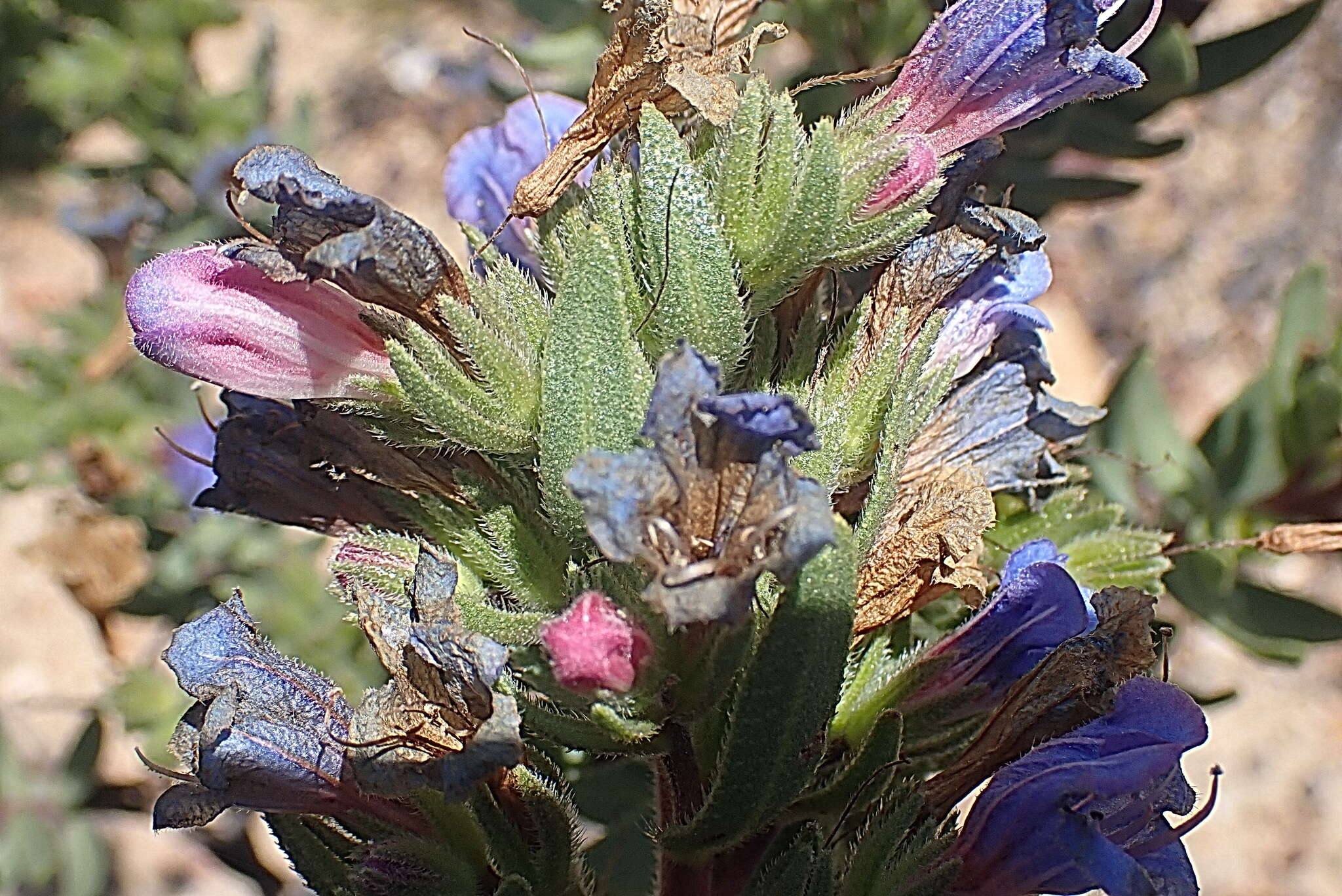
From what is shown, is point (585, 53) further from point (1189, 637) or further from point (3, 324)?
point (3, 324)

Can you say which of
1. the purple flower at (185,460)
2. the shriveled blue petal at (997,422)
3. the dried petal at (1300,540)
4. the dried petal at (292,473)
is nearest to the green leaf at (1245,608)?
the dried petal at (1300,540)

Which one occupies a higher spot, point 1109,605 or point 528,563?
point 1109,605

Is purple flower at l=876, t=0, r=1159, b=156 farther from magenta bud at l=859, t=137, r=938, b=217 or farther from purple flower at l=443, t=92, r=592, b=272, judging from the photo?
purple flower at l=443, t=92, r=592, b=272

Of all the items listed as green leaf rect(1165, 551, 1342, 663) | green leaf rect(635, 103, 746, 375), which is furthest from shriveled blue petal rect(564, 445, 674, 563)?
green leaf rect(1165, 551, 1342, 663)

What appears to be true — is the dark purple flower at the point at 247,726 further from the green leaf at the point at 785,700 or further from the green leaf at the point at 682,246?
the green leaf at the point at 682,246

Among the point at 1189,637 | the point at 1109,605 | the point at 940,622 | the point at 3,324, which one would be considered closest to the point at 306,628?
the point at 940,622

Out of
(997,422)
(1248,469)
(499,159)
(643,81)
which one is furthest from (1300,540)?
(499,159)

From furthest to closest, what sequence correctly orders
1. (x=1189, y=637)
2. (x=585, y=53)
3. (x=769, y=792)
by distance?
1. (x=1189, y=637)
2. (x=585, y=53)
3. (x=769, y=792)
